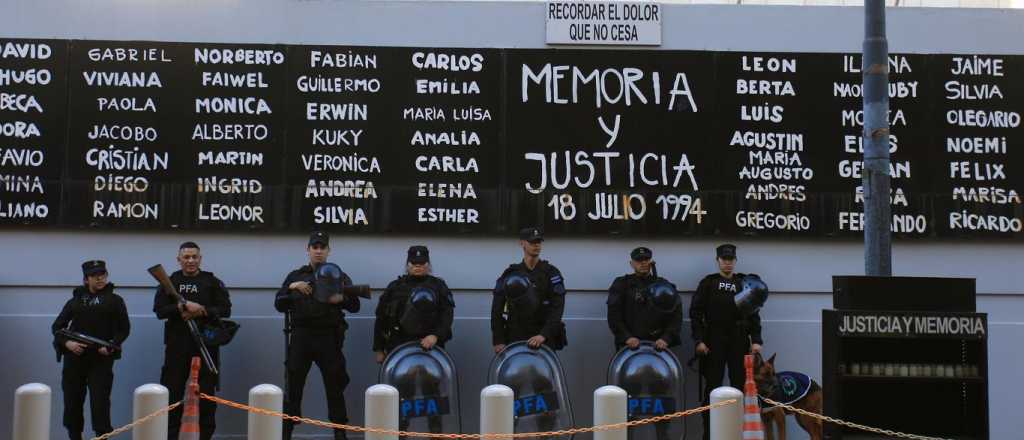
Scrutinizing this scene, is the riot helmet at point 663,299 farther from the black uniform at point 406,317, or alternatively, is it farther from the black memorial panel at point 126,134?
the black memorial panel at point 126,134

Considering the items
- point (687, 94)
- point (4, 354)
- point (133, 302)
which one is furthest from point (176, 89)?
point (687, 94)

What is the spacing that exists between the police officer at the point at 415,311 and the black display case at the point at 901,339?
3455 mm

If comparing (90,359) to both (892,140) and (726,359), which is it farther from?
(892,140)

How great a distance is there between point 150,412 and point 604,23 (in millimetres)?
6133

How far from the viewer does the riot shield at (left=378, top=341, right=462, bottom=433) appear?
905 cm

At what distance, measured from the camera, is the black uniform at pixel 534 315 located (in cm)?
964

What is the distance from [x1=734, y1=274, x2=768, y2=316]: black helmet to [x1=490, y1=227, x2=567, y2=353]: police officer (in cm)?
162

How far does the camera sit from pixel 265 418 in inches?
266

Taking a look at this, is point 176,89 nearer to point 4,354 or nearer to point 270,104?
point 270,104

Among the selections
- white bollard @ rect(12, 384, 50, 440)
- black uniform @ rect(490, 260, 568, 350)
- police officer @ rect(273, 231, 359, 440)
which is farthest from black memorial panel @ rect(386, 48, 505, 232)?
white bollard @ rect(12, 384, 50, 440)

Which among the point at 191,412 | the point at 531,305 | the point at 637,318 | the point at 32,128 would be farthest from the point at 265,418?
the point at 32,128

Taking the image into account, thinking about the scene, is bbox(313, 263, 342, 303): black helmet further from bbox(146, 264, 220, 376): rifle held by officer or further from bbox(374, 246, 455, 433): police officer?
bbox(146, 264, 220, 376): rifle held by officer

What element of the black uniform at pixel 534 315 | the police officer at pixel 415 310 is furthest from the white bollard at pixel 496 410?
the black uniform at pixel 534 315

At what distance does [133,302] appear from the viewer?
10594mm
